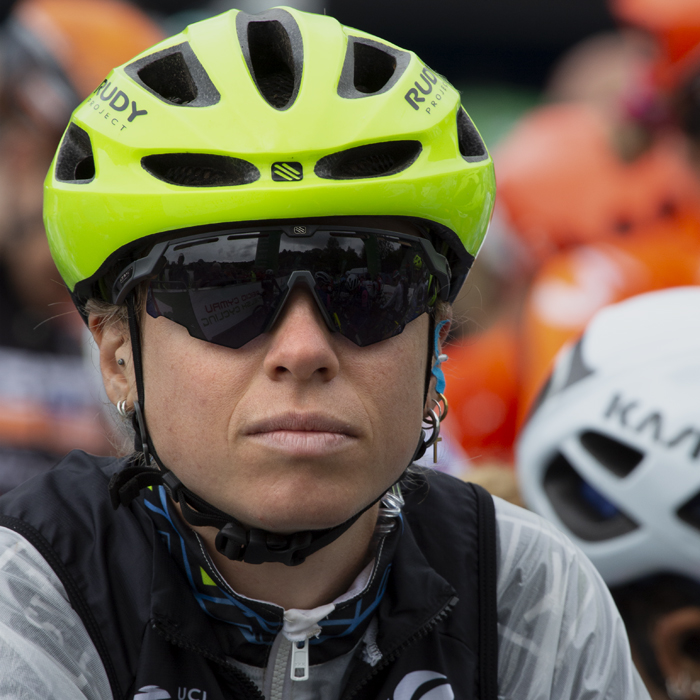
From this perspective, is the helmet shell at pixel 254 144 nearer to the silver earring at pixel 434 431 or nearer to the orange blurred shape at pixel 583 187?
the silver earring at pixel 434 431

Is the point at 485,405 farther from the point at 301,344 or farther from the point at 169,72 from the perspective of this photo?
the point at 301,344

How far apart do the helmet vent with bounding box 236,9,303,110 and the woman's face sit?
0.55m

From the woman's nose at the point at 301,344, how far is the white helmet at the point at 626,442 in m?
1.43

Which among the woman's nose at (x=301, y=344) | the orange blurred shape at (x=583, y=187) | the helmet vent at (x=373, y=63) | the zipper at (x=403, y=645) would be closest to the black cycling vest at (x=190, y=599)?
the zipper at (x=403, y=645)

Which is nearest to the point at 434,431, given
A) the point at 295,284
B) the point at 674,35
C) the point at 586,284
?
the point at 295,284

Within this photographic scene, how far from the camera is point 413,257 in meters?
1.96

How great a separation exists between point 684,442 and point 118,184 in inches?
71.2

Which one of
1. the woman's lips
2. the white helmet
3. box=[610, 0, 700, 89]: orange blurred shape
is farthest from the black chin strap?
box=[610, 0, 700, 89]: orange blurred shape

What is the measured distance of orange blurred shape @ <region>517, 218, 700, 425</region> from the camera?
442cm

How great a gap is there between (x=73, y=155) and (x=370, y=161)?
694mm

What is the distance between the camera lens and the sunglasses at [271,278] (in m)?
1.83

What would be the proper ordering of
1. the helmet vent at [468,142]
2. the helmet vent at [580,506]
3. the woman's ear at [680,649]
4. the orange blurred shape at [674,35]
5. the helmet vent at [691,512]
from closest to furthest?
the helmet vent at [468,142] → the woman's ear at [680,649] → the helmet vent at [691,512] → the helmet vent at [580,506] → the orange blurred shape at [674,35]

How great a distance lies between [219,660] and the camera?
1.91 m

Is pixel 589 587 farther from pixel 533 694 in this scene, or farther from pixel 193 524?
pixel 193 524
